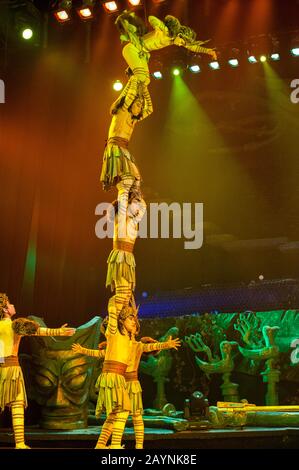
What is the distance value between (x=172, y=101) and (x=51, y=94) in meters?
2.25

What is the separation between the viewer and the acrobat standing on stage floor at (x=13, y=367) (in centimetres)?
441

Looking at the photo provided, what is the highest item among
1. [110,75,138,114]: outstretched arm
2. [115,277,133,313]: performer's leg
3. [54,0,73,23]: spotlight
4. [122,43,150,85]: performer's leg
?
[54,0,73,23]: spotlight

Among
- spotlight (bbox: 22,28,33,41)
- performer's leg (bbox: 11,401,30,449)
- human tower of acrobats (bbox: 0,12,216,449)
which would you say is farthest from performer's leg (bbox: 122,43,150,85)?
spotlight (bbox: 22,28,33,41)

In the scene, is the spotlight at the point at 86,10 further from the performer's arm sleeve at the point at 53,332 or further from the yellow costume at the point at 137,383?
the yellow costume at the point at 137,383

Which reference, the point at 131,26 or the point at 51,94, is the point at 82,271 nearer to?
the point at 51,94

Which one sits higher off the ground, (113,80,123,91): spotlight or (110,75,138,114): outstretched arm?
(113,80,123,91): spotlight

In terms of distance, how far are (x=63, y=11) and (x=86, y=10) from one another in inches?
10.5

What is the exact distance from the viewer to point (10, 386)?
14.7 ft

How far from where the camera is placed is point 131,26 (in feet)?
13.2

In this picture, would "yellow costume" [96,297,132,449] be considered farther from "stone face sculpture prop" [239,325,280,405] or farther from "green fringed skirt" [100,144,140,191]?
"stone face sculpture prop" [239,325,280,405]

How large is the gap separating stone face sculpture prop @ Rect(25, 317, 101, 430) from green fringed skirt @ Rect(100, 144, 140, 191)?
8.95 feet

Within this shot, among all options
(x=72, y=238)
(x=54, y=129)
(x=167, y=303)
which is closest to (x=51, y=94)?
(x=54, y=129)

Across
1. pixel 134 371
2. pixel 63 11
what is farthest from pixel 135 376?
pixel 63 11

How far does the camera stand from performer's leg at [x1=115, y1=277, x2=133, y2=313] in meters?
3.66
